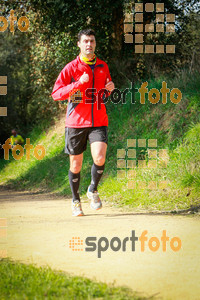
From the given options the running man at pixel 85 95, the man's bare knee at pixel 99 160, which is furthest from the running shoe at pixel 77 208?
the man's bare knee at pixel 99 160

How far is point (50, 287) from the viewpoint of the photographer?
4055 millimetres

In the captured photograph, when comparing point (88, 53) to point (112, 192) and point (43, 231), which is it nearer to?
point (43, 231)

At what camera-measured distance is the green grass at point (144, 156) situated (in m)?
8.96

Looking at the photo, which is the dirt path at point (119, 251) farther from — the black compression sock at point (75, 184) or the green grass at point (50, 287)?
the black compression sock at point (75, 184)

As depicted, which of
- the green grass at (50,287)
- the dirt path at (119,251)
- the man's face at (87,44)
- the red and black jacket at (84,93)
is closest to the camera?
the green grass at (50,287)

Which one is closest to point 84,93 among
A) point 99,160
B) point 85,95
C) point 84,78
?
point 85,95

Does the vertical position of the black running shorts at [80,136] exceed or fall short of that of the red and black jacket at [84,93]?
it falls short

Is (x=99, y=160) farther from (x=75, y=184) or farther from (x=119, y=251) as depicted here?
(x=119, y=251)

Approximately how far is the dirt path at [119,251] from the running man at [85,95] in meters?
0.74

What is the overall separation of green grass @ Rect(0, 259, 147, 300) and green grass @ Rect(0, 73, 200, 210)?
4326 millimetres

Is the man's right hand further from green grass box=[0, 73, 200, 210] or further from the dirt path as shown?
green grass box=[0, 73, 200, 210]

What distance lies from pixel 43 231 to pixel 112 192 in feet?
12.4

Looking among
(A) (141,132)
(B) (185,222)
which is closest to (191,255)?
(B) (185,222)

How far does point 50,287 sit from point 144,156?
23.9 feet
